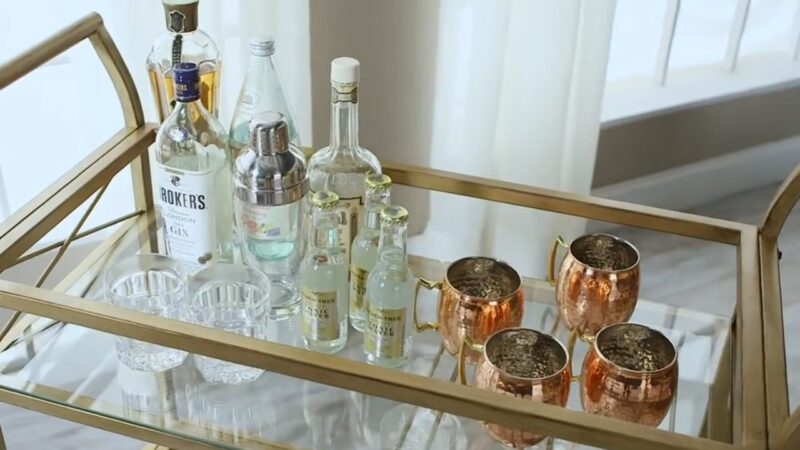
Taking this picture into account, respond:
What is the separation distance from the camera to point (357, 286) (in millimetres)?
1075

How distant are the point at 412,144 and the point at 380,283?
1.92ft

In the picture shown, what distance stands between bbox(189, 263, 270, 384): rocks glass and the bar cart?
0.02 m

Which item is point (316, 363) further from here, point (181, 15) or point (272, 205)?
point (181, 15)

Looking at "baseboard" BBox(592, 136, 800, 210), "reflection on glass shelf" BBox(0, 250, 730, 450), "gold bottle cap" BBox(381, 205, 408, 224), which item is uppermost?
"gold bottle cap" BBox(381, 205, 408, 224)

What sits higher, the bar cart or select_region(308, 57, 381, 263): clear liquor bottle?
select_region(308, 57, 381, 263): clear liquor bottle

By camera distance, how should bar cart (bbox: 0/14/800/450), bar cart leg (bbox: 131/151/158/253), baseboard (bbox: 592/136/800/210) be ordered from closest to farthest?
bar cart (bbox: 0/14/800/450)
bar cart leg (bbox: 131/151/158/253)
baseboard (bbox: 592/136/800/210)

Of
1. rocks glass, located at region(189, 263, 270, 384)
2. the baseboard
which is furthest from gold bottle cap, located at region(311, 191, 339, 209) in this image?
the baseboard

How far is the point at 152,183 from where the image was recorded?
4.27 feet

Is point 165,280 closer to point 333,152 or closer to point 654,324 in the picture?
point 333,152

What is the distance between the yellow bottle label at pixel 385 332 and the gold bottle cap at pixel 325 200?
11 centimetres

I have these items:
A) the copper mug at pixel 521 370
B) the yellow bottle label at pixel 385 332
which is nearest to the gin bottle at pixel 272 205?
the yellow bottle label at pixel 385 332

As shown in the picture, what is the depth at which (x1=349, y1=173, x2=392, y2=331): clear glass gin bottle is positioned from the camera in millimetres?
1026

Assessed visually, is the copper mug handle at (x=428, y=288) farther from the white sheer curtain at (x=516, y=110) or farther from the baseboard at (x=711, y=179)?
the baseboard at (x=711, y=179)

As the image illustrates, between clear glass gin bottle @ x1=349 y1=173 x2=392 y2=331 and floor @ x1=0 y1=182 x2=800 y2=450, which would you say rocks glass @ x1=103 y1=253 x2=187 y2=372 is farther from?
floor @ x1=0 y1=182 x2=800 y2=450
